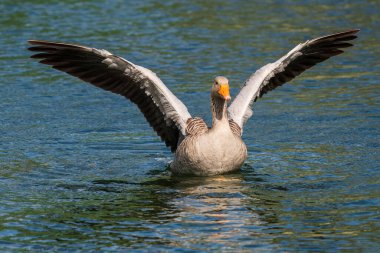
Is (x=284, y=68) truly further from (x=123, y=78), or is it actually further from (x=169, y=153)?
(x=123, y=78)

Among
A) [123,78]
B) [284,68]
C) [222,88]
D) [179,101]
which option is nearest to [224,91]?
[222,88]

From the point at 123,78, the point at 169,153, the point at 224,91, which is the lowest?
the point at 169,153

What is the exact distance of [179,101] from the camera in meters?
12.9

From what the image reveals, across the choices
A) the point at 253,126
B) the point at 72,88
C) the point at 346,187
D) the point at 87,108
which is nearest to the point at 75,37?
the point at 72,88

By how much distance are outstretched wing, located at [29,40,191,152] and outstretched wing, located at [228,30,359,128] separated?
3.00 ft

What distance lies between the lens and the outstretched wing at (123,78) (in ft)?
39.8

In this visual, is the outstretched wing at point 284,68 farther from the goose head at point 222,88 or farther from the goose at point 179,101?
the goose head at point 222,88

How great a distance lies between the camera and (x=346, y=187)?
11.7 meters

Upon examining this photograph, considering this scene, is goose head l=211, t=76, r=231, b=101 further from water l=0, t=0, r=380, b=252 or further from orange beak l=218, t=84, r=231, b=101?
water l=0, t=0, r=380, b=252

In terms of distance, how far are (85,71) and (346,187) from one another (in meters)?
3.90

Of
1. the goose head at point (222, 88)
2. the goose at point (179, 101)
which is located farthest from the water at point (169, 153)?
the goose head at point (222, 88)

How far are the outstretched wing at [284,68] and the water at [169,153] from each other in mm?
834

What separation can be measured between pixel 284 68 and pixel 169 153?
222cm

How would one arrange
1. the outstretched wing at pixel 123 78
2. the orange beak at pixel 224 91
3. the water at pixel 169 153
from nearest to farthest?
1. the water at pixel 169 153
2. the orange beak at pixel 224 91
3. the outstretched wing at pixel 123 78
